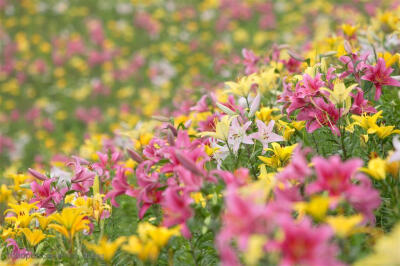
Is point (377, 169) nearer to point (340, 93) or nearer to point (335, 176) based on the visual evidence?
point (335, 176)

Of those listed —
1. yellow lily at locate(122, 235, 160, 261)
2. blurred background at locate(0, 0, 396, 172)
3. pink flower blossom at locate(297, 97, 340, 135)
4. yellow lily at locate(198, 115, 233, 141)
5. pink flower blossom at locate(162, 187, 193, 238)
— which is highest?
pink flower blossom at locate(297, 97, 340, 135)

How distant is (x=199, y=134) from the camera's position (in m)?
2.58

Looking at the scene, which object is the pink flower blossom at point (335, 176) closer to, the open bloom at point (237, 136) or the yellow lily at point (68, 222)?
the open bloom at point (237, 136)

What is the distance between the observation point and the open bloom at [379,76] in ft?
8.36

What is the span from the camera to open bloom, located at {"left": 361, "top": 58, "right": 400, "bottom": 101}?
2.55m

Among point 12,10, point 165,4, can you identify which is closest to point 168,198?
point 165,4

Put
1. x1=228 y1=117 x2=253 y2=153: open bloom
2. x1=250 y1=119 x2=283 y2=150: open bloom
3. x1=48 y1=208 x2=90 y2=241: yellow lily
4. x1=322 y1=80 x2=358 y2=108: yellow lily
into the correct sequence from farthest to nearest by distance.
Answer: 1. x1=250 y1=119 x2=283 y2=150: open bloom
2. x1=228 y1=117 x2=253 y2=153: open bloom
3. x1=322 y1=80 x2=358 y2=108: yellow lily
4. x1=48 y1=208 x2=90 y2=241: yellow lily

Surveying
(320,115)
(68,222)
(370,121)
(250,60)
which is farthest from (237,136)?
(250,60)

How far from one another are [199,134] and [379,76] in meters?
1.20

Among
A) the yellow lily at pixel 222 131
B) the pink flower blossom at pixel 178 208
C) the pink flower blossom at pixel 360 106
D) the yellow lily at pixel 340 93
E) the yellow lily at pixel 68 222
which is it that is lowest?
the yellow lily at pixel 68 222

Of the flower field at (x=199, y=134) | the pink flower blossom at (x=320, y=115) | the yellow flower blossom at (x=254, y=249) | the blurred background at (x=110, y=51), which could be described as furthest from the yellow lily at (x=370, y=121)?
the blurred background at (x=110, y=51)

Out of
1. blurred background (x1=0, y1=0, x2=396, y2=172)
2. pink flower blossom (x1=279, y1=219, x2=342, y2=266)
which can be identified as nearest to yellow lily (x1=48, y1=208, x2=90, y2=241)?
pink flower blossom (x1=279, y1=219, x2=342, y2=266)

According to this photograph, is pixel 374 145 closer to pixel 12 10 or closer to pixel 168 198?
pixel 168 198

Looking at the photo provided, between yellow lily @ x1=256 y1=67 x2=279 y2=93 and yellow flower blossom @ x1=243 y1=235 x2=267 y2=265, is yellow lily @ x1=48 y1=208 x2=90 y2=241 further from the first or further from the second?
yellow lily @ x1=256 y1=67 x2=279 y2=93
